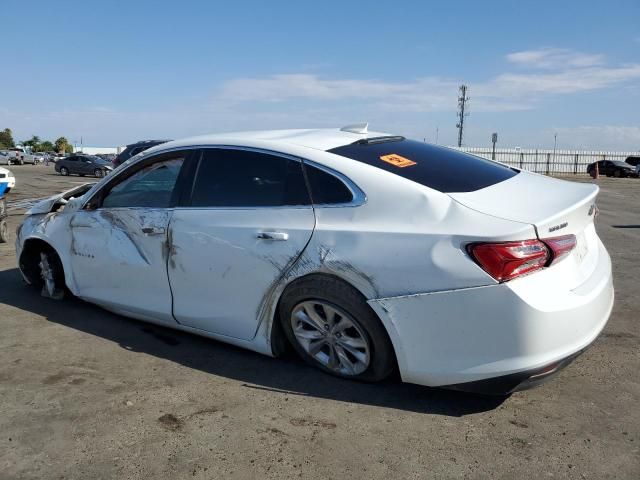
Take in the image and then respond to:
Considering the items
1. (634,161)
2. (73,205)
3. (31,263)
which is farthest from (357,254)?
(634,161)

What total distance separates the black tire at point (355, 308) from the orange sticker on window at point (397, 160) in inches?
32.7

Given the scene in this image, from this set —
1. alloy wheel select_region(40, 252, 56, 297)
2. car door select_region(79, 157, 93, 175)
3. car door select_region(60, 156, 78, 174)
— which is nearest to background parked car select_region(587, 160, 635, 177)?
car door select_region(79, 157, 93, 175)

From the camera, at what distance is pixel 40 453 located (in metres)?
2.76

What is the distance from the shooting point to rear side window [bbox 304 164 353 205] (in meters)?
3.33

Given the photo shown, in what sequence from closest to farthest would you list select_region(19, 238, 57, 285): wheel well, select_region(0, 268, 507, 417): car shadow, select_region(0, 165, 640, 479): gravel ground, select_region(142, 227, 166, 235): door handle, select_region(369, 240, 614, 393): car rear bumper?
select_region(0, 165, 640, 479): gravel ground
select_region(369, 240, 614, 393): car rear bumper
select_region(0, 268, 507, 417): car shadow
select_region(142, 227, 166, 235): door handle
select_region(19, 238, 57, 285): wheel well

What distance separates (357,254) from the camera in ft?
10.2

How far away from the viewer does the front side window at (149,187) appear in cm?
407

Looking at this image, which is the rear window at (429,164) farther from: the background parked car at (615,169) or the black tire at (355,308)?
the background parked car at (615,169)

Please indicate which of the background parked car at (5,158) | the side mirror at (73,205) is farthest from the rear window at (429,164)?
the background parked car at (5,158)

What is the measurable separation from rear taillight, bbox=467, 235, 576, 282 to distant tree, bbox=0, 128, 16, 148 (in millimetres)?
108900

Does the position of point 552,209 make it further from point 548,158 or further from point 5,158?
point 5,158

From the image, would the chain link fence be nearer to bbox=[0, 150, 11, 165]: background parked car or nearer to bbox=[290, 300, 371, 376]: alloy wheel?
bbox=[0, 150, 11, 165]: background parked car

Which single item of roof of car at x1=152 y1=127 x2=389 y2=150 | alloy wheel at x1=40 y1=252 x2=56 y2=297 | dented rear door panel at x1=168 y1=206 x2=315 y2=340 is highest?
roof of car at x1=152 y1=127 x2=389 y2=150

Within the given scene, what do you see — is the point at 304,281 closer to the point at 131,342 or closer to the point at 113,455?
the point at 113,455
